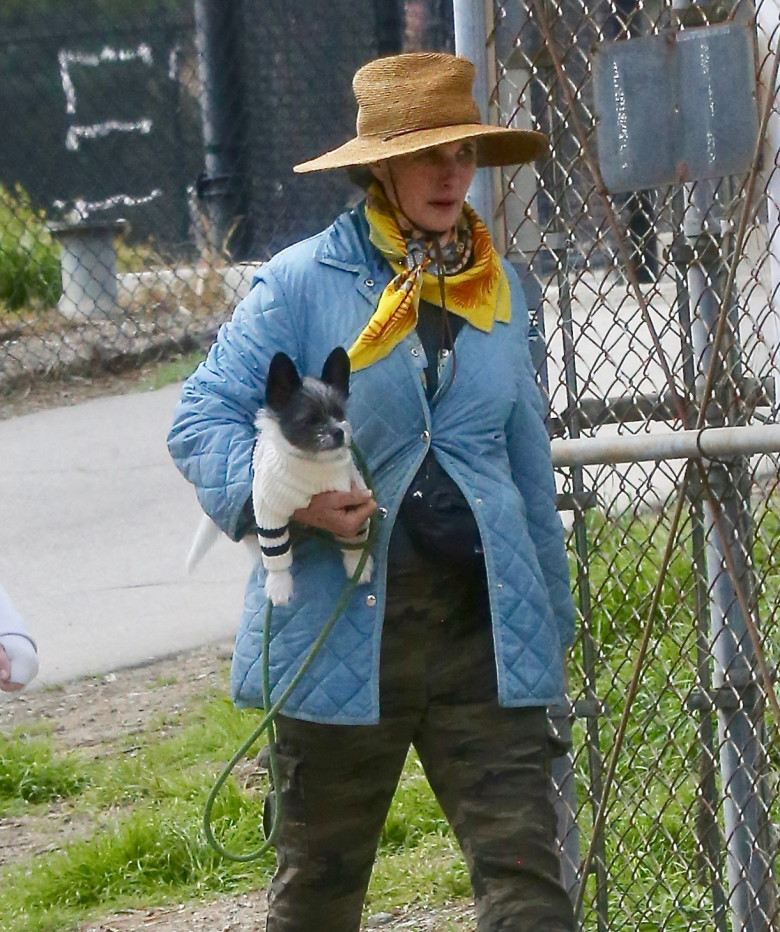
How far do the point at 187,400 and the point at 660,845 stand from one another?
1988mm

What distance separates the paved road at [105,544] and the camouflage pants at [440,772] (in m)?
2.89

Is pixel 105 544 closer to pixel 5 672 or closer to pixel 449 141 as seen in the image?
pixel 5 672

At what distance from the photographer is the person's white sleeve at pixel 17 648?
2949 mm

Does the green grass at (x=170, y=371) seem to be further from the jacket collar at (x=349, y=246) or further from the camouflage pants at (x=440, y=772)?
the camouflage pants at (x=440, y=772)

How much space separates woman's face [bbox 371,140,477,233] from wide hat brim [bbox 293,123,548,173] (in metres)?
0.04

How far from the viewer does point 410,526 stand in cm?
278

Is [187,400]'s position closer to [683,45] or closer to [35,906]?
[683,45]

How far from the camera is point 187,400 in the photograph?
2.82 m

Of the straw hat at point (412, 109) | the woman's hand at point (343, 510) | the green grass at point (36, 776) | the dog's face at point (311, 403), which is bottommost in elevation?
the green grass at point (36, 776)

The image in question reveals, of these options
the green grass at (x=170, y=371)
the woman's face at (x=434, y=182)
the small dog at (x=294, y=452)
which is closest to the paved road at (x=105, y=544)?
the green grass at (x=170, y=371)

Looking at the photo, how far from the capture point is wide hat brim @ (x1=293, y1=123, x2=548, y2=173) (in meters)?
2.75

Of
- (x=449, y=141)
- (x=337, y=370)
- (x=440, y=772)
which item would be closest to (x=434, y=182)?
(x=449, y=141)

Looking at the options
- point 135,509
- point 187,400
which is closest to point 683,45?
point 187,400

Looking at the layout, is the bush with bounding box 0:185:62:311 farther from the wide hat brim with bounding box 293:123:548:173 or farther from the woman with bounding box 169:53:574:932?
the woman with bounding box 169:53:574:932
